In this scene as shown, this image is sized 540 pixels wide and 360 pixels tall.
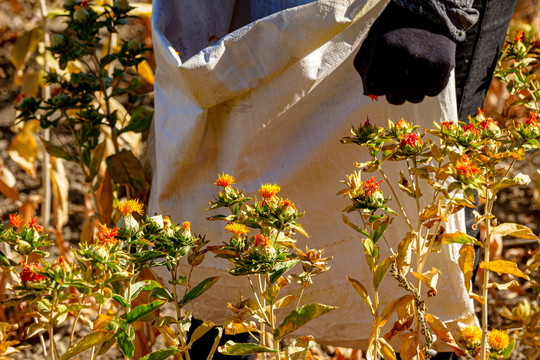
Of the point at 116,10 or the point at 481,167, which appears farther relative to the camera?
the point at 116,10

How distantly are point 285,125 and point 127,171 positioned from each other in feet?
1.48

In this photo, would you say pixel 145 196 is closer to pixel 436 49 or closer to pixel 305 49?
pixel 305 49

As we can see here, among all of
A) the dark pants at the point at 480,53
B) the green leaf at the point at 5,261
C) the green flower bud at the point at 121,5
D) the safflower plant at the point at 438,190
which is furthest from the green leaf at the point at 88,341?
the green flower bud at the point at 121,5

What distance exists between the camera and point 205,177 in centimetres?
115

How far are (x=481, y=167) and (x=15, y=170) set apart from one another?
2066 mm

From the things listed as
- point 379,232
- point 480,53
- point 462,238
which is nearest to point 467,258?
point 462,238

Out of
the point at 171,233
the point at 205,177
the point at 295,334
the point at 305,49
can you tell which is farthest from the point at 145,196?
the point at 171,233

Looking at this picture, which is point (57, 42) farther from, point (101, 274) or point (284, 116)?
point (101, 274)

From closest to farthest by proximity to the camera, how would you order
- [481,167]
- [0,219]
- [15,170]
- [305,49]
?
[481,167], [305,49], [0,219], [15,170]

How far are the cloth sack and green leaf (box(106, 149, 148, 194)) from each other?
0.75 feet

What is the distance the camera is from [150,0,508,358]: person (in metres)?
1.01

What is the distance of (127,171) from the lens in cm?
142

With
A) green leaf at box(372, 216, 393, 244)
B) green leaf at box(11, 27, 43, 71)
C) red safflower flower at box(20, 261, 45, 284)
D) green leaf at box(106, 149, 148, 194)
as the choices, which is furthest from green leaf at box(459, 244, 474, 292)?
green leaf at box(11, 27, 43, 71)

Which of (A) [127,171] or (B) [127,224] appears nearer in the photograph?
(B) [127,224]
